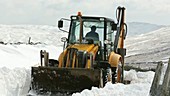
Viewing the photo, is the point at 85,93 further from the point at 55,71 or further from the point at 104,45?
the point at 104,45

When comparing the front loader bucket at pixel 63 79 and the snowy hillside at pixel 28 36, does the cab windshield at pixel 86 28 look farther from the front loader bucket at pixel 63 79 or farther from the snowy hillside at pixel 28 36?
the snowy hillside at pixel 28 36

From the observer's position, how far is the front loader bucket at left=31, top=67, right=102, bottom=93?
29.7 ft

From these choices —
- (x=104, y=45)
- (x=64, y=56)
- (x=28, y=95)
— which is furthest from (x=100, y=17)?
(x=28, y=95)

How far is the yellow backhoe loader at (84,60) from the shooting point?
30.1ft

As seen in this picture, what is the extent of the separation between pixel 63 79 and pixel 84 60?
2.88 feet

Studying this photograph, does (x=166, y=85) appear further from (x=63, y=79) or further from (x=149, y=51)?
(x=149, y=51)

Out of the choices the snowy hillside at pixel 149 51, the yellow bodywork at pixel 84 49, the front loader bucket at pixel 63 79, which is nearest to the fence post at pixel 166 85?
the front loader bucket at pixel 63 79

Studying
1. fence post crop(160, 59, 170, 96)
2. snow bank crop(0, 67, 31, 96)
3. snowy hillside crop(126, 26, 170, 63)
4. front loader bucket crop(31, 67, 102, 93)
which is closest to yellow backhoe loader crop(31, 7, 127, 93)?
front loader bucket crop(31, 67, 102, 93)

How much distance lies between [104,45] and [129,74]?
3.84 m

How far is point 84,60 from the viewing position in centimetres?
981

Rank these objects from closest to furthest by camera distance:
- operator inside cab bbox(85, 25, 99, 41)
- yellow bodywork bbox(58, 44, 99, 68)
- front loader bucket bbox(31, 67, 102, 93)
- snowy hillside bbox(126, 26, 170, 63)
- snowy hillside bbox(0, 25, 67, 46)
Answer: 1. front loader bucket bbox(31, 67, 102, 93)
2. yellow bodywork bbox(58, 44, 99, 68)
3. operator inside cab bbox(85, 25, 99, 41)
4. snowy hillside bbox(126, 26, 170, 63)
5. snowy hillside bbox(0, 25, 67, 46)

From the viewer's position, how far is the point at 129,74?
1366cm

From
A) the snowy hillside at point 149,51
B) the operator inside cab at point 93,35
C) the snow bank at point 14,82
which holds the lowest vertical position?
the snowy hillside at point 149,51

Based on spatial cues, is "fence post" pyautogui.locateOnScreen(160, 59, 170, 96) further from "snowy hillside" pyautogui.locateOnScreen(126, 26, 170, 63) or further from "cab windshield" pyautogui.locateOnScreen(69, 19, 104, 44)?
"snowy hillside" pyautogui.locateOnScreen(126, 26, 170, 63)
